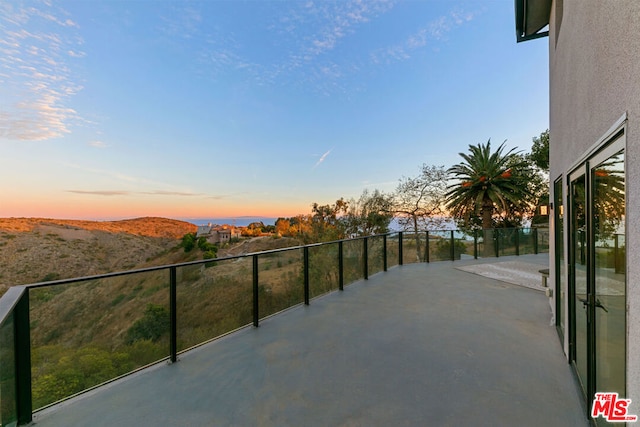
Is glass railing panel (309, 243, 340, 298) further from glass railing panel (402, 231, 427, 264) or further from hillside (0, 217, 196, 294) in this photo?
hillside (0, 217, 196, 294)

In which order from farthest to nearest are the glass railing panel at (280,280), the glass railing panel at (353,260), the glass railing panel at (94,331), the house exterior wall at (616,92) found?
the glass railing panel at (353,260) → the glass railing panel at (280,280) → the glass railing panel at (94,331) → the house exterior wall at (616,92)

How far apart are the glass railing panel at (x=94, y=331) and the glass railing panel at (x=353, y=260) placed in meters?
3.71

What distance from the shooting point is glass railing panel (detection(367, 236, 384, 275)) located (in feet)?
22.5

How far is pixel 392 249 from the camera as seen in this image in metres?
8.02

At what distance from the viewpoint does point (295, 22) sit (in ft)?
33.1

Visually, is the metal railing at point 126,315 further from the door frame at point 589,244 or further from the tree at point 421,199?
the tree at point 421,199

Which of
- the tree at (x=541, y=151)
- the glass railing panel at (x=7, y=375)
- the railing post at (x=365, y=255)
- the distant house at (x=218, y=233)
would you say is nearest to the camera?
the glass railing panel at (x=7, y=375)

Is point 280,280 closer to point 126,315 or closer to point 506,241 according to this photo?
point 126,315

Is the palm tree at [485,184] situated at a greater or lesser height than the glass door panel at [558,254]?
greater

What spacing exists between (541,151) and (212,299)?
18.4m

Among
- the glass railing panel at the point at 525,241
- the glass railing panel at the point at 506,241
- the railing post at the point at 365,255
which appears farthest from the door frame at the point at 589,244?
the glass railing panel at the point at 525,241

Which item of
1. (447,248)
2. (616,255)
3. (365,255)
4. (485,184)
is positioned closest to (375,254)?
(365,255)

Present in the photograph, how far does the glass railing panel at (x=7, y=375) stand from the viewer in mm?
1627

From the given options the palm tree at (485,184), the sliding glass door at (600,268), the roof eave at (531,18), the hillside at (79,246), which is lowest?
the hillside at (79,246)
